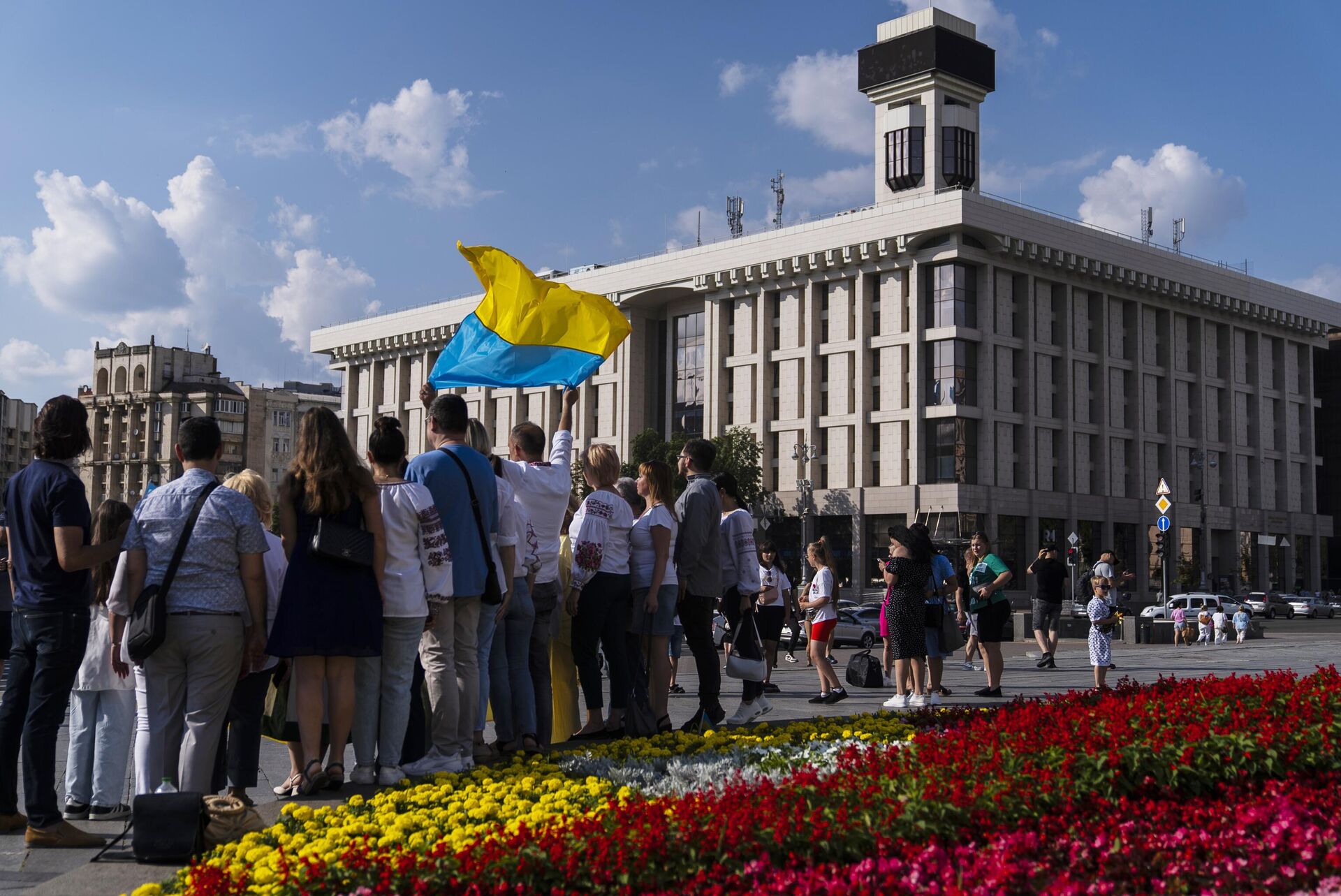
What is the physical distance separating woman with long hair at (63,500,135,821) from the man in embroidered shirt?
1.11 meters

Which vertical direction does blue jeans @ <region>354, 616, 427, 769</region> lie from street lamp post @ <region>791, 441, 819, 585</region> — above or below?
below

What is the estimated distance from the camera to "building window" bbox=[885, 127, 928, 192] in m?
69.5

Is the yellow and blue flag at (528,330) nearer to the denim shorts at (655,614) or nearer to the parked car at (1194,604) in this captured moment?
the denim shorts at (655,614)

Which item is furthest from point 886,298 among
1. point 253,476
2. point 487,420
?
point 253,476

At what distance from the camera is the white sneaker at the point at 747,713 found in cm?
995

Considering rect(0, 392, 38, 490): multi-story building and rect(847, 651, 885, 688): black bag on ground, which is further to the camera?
rect(0, 392, 38, 490): multi-story building

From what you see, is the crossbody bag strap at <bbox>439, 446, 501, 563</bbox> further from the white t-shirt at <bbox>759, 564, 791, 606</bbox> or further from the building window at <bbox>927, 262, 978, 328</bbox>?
the building window at <bbox>927, 262, 978, 328</bbox>

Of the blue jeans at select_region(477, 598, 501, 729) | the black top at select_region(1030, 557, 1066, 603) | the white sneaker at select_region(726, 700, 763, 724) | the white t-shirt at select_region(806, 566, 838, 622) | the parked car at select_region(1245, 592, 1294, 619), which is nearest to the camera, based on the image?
the blue jeans at select_region(477, 598, 501, 729)

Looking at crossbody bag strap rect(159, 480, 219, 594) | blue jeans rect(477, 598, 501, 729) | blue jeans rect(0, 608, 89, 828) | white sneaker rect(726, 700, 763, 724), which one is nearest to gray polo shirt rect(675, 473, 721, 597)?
white sneaker rect(726, 700, 763, 724)

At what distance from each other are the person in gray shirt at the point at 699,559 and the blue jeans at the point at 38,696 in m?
4.11

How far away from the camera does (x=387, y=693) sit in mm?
6930

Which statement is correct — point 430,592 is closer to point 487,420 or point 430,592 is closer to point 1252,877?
point 1252,877

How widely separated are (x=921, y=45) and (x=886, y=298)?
45.4 ft

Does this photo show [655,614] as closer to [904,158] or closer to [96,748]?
[96,748]
